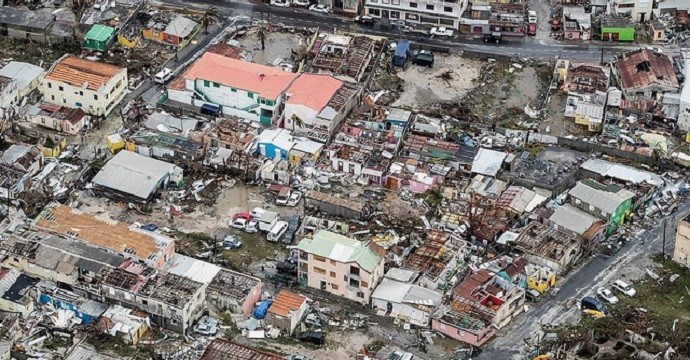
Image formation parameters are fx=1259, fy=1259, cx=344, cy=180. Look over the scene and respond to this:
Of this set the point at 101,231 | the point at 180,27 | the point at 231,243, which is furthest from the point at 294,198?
the point at 180,27

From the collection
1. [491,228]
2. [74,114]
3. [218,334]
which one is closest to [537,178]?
[491,228]

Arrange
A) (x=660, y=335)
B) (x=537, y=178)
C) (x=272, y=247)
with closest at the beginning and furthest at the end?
1. (x=660, y=335)
2. (x=272, y=247)
3. (x=537, y=178)

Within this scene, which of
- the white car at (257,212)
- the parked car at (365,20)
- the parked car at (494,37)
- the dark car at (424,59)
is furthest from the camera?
the parked car at (365,20)

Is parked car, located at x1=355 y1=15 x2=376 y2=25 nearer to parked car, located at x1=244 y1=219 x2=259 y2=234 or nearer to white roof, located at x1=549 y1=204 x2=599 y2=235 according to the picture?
parked car, located at x1=244 y1=219 x2=259 y2=234

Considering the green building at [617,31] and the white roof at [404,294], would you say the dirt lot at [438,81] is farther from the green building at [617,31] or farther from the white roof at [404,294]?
the white roof at [404,294]

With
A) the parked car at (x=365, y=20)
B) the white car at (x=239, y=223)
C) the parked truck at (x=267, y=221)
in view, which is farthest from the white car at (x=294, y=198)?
the parked car at (x=365, y=20)

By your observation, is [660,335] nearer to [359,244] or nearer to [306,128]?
[359,244]

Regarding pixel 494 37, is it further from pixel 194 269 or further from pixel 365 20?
pixel 194 269

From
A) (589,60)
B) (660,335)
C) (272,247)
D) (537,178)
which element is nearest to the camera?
(660,335)
